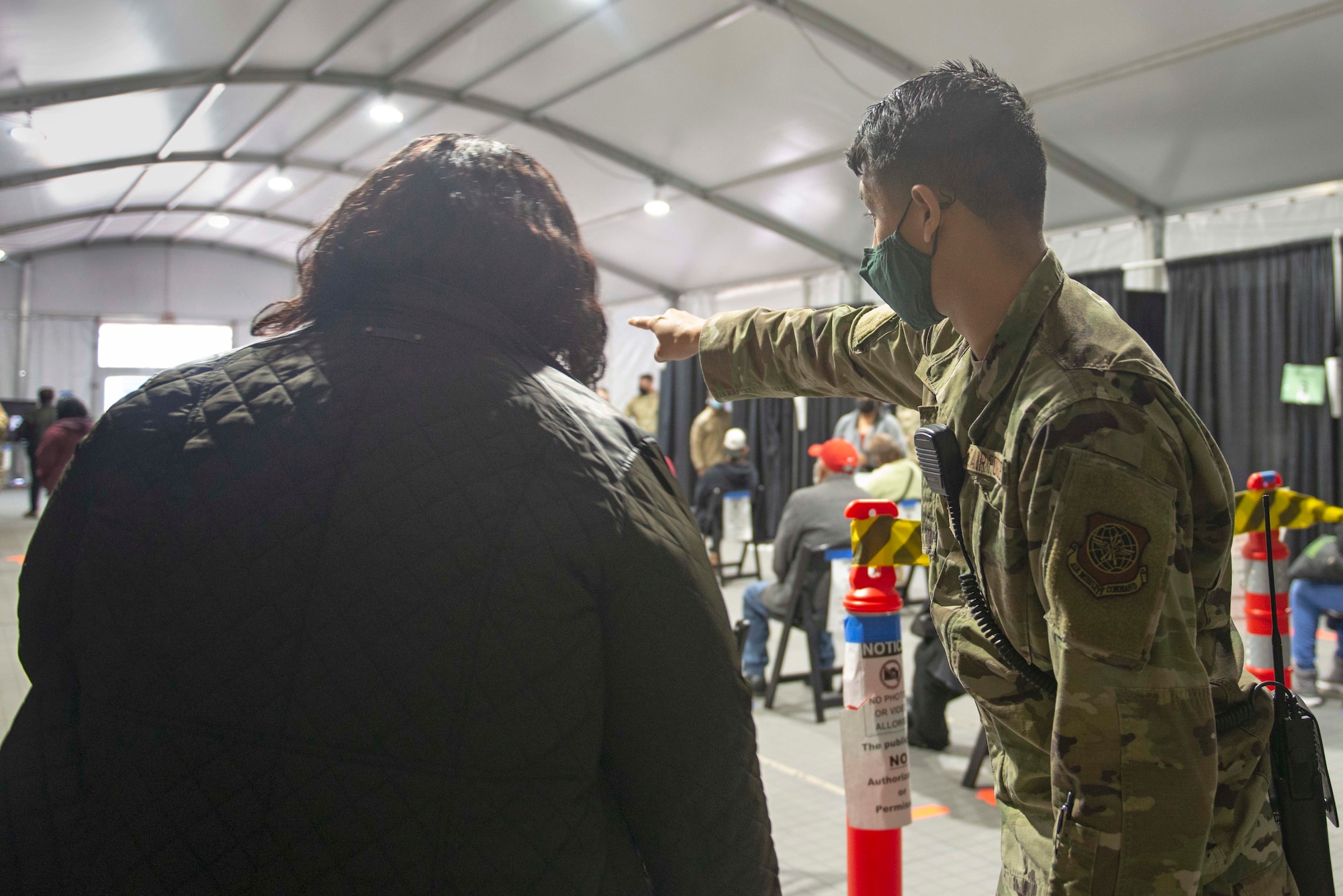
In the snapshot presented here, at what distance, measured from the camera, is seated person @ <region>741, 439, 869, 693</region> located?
190 inches

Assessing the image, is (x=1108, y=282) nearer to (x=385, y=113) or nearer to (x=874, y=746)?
(x=874, y=746)

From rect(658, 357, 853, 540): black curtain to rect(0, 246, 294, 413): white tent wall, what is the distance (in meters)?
9.39

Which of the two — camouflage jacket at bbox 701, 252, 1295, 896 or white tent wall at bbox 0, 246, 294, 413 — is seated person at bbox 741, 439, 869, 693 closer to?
camouflage jacket at bbox 701, 252, 1295, 896

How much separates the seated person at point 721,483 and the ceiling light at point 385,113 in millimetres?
5016

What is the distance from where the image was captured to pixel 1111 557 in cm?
108

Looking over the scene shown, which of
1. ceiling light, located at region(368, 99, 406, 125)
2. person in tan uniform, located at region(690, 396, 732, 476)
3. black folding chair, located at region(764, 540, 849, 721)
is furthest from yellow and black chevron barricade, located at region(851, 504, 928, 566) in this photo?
ceiling light, located at region(368, 99, 406, 125)

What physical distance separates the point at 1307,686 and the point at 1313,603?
1.35ft

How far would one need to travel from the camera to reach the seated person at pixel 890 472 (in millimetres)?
6246

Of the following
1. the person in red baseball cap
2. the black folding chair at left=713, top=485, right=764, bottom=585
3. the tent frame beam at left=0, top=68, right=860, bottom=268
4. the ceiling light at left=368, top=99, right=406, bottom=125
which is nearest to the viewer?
the person in red baseball cap

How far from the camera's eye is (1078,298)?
50.6 inches

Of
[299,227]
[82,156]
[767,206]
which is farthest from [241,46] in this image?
[299,227]

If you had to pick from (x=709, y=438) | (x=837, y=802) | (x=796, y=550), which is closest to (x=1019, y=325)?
(x=837, y=802)

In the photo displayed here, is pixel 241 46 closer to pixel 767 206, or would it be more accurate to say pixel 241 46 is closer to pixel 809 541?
pixel 767 206

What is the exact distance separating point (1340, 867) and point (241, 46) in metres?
9.41
